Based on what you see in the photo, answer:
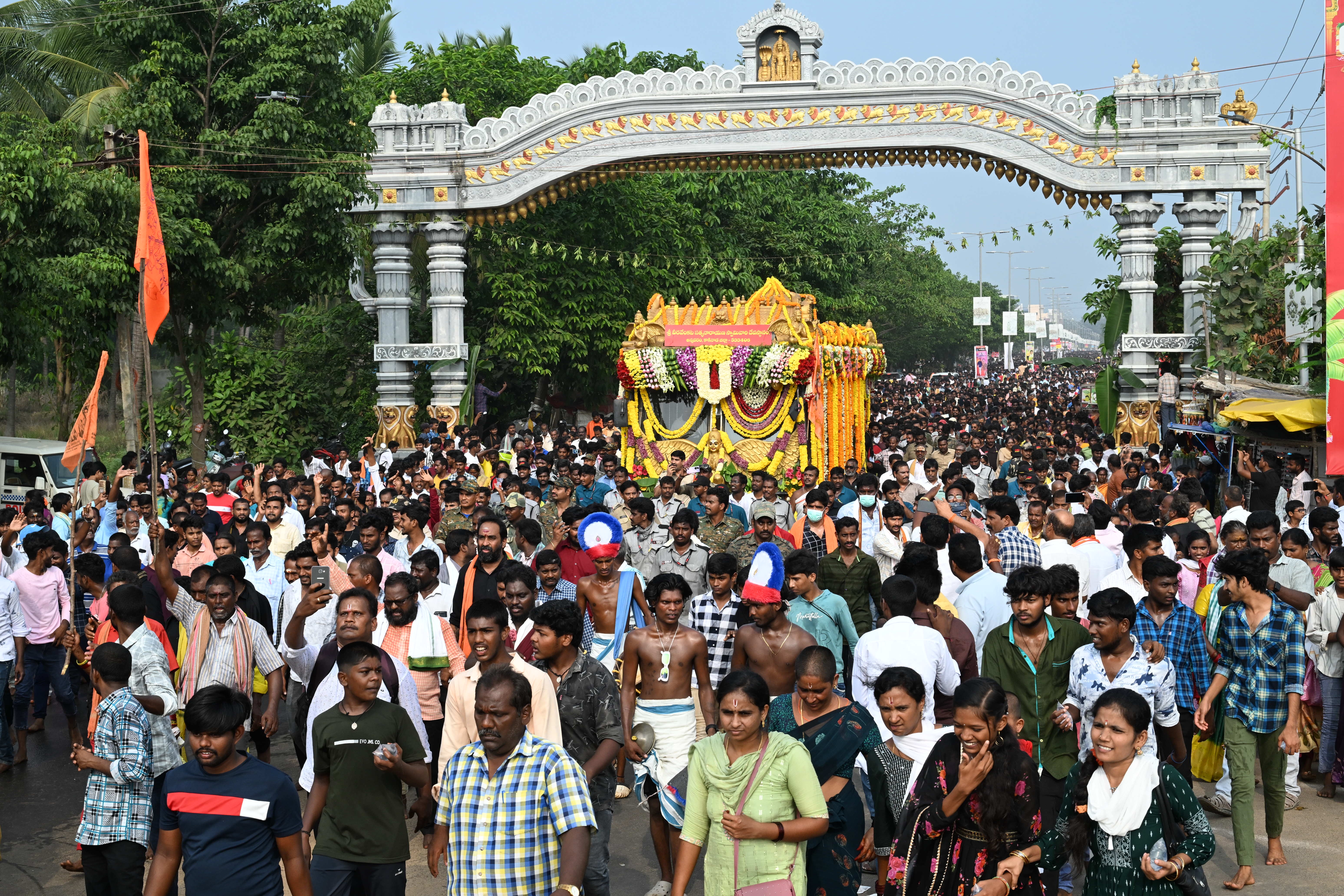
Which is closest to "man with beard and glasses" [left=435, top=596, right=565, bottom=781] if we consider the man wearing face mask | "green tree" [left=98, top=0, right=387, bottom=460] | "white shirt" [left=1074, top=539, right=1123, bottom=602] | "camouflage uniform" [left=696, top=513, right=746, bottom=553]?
"white shirt" [left=1074, top=539, right=1123, bottom=602]

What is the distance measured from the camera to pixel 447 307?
23625mm

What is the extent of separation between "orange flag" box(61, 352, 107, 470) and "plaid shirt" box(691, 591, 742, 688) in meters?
7.66

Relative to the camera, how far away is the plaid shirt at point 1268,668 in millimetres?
6398

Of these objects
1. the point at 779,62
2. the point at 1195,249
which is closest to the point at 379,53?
the point at 779,62

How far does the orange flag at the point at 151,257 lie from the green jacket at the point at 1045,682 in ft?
24.5

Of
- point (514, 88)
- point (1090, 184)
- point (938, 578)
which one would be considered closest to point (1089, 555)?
point (938, 578)

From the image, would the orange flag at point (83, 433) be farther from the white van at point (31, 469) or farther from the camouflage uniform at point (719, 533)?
the camouflage uniform at point (719, 533)

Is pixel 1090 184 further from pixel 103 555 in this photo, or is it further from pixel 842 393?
pixel 103 555

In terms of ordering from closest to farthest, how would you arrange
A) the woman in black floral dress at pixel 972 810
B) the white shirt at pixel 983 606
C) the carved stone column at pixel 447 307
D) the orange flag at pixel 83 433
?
1. the woman in black floral dress at pixel 972 810
2. the white shirt at pixel 983 606
3. the orange flag at pixel 83 433
4. the carved stone column at pixel 447 307

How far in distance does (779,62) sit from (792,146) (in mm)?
1403

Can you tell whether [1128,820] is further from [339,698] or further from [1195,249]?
[1195,249]

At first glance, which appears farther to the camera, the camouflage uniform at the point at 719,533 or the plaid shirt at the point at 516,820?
the camouflage uniform at the point at 719,533

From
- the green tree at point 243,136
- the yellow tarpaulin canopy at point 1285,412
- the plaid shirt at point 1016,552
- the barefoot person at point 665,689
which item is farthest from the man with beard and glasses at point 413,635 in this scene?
the green tree at point 243,136

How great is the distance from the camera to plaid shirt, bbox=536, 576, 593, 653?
757cm
